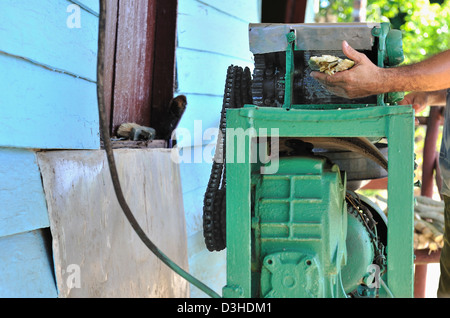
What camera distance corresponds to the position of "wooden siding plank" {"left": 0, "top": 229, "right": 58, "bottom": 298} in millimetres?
1562

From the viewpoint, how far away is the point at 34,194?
166 cm

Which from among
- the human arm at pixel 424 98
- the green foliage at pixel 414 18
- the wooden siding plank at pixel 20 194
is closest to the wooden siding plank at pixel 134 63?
A: the wooden siding plank at pixel 20 194

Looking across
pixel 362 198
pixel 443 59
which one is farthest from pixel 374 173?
pixel 443 59

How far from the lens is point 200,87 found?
3.11 m

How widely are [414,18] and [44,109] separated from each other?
1007 cm

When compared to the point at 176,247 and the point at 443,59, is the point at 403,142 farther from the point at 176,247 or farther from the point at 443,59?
the point at 176,247

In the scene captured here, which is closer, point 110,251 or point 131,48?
point 110,251

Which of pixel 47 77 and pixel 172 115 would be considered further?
pixel 172 115

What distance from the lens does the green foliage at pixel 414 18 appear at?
34.7 ft

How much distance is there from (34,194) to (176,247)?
1132mm

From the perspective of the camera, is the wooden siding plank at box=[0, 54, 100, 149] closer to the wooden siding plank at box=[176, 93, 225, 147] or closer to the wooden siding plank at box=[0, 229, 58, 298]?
the wooden siding plank at box=[0, 229, 58, 298]

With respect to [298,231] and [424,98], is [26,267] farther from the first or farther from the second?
[424,98]

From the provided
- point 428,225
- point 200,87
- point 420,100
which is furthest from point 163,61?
point 428,225

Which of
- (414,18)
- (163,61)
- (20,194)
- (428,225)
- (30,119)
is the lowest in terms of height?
(428,225)
